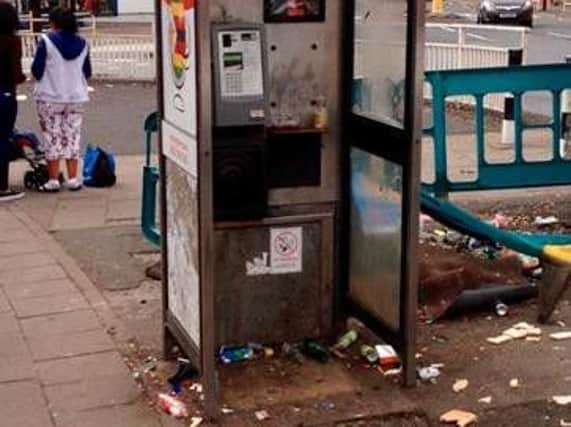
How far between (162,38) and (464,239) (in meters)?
2.93

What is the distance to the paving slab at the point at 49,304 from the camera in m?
5.87

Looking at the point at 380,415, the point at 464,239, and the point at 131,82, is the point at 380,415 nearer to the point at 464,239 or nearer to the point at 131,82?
the point at 464,239

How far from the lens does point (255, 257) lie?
5.12 m

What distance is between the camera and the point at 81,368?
5.04 metres

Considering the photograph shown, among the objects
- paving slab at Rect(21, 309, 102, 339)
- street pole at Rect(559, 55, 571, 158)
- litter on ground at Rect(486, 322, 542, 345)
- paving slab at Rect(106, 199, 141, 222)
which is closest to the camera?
litter on ground at Rect(486, 322, 542, 345)

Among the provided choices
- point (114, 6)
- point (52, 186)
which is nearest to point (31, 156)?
point (52, 186)

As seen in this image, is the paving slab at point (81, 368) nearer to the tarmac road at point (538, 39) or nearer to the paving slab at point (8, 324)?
the paving slab at point (8, 324)

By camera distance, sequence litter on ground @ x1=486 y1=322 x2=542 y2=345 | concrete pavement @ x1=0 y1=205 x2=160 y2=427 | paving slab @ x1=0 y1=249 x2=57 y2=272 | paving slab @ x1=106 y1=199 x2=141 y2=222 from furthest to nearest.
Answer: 1. paving slab @ x1=106 y1=199 x2=141 y2=222
2. paving slab @ x1=0 y1=249 x2=57 y2=272
3. litter on ground @ x1=486 y1=322 x2=542 y2=345
4. concrete pavement @ x1=0 y1=205 x2=160 y2=427

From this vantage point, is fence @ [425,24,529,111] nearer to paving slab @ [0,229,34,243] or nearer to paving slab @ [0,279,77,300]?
paving slab @ [0,229,34,243]

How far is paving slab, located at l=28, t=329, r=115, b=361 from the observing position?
17.2 ft

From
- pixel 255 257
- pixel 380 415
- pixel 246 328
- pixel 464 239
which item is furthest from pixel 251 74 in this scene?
pixel 464 239

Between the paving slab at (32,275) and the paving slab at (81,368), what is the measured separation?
1.39 metres

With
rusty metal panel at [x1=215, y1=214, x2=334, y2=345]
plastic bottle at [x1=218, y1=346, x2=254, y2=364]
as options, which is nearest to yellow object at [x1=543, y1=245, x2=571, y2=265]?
rusty metal panel at [x1=215, y1=214, x2=334, y2=345]

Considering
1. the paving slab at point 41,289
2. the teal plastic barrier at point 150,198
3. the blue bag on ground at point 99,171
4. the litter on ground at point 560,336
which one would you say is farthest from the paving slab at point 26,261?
the litter on ground at point 560,336
